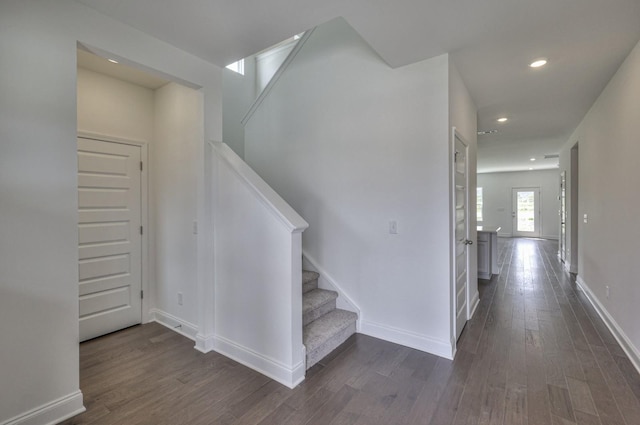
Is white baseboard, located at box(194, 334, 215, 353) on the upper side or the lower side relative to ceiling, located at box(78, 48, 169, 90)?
lower

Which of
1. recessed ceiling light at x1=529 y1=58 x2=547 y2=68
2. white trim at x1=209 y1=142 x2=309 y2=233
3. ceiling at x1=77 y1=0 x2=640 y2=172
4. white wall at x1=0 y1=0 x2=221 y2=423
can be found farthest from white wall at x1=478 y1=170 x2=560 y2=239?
white wall at x1=0 y1=0 x2=221 y2=423

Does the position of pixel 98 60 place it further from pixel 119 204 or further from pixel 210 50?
pixel 119 204

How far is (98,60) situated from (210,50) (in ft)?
3.67

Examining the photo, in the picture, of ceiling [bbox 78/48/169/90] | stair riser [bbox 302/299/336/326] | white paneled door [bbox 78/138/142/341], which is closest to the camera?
ceiling [bbox 78/48/169/90]

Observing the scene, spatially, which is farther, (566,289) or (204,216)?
(566,289)

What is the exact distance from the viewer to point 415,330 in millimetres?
2795

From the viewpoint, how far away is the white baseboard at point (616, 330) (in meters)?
2.50

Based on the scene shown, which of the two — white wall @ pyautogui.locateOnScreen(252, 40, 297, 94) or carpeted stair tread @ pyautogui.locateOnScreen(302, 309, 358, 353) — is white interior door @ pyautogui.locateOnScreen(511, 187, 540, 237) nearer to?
white wall @ pyautogui.locateOnScreen(252, 40, 297, 94)

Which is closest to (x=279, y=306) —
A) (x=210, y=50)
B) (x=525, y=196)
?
(x=210, y=50)

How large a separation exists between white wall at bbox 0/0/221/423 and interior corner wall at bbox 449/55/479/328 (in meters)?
2.81

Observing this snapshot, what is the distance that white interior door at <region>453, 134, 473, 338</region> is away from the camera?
2.90 m

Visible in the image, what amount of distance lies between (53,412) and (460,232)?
11.5ft

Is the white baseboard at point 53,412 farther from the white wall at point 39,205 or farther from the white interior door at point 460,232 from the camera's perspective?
the white interior door at point 460,232

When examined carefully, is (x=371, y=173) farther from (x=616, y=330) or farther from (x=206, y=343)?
(x=616, y=330)
